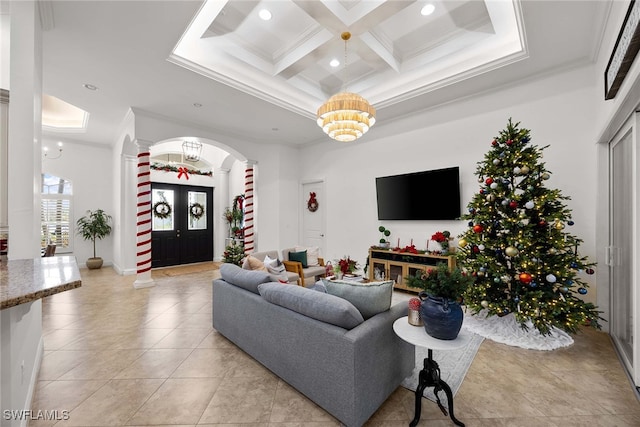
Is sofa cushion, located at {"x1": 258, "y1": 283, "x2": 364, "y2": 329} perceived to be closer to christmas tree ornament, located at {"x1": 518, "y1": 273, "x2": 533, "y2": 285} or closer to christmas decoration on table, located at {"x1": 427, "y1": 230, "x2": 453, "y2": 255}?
christmas tree ornament, located at {"x1": 518, "y1": 273, "x2": 533, "y2": 285}

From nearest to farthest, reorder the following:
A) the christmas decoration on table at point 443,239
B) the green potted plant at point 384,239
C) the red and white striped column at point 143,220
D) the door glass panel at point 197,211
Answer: the christmas decoration on table at point 443,239 → the red and white striped column at point 143,220 → the green potted plant at point 384,239 → the door glass panel at point 197,211

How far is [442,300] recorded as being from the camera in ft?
5.38

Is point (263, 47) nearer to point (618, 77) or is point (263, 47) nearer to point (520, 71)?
point (520, 71)

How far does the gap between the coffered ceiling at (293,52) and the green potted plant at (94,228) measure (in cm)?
294

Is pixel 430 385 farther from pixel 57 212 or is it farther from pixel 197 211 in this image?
pixel 57 212

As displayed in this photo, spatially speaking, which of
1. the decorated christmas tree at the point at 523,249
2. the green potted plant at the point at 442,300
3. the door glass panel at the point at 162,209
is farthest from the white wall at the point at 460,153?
the door glass panel at the point at 162,209

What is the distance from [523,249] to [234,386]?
10.1 feet

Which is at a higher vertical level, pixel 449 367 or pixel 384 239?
pixel 384 239

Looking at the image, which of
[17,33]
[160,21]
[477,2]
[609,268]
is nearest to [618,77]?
[477,2]

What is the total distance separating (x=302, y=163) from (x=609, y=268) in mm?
5636

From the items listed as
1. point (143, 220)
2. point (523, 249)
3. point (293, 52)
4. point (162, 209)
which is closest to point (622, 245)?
point (523, 249)

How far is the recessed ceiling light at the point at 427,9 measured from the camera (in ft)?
9.71

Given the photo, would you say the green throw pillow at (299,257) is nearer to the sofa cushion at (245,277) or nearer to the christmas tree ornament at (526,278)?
the sofa cushion at (245,277)

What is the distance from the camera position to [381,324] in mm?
1854
